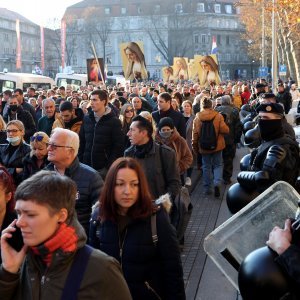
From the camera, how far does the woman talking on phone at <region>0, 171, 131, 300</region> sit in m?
2.43

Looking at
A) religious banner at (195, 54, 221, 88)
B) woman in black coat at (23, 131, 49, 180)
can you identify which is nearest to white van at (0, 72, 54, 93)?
religious banner at (195, 54, 221, 88)

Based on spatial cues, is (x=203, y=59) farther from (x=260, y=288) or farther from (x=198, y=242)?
(x=260, y=288)

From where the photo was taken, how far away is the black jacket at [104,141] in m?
7.47

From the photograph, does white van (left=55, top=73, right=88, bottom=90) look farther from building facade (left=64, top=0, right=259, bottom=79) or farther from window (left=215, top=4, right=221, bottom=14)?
window (left=215, top=4, right=221, bottom=14)

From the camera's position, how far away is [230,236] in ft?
11.3

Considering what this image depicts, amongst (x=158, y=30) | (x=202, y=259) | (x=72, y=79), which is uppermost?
(x=158, y=30)

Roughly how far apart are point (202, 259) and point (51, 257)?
180 inches

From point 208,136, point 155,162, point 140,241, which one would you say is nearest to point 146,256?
point 140,241

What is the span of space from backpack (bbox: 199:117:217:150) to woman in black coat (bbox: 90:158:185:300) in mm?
6654

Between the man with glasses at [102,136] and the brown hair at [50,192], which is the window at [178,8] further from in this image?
the brown hair at [50,192]

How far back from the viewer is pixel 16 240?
2539mm

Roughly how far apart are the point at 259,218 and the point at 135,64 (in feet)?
53.2

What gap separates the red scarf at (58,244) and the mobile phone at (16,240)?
0.10 meters

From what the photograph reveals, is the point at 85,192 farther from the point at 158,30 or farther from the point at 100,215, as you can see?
the point at 158,30
